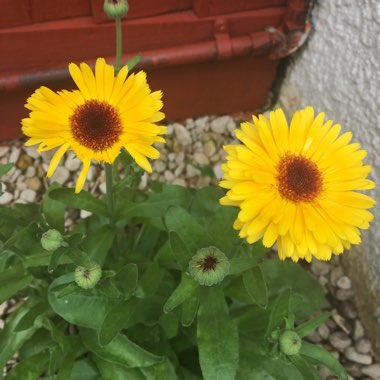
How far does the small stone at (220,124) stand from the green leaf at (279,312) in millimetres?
1170

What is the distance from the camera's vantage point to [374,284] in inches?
71.2

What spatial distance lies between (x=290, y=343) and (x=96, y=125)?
59 centimetres

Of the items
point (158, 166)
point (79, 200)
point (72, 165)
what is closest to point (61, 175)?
point (72, 165)

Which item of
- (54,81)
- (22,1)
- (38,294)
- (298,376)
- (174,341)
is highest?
(22,1)

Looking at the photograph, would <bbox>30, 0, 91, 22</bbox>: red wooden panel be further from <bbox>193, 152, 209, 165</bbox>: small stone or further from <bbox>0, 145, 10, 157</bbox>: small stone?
<bbox>193, 152, 209, 165</bbox>: small stone

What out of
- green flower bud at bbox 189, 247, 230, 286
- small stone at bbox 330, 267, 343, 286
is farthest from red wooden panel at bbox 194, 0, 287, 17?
green flower bud at bbox 189, 247, 230, 286

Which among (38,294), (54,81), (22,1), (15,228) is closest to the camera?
(15,228)

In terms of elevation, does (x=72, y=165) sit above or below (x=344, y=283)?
above

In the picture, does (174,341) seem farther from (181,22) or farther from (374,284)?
(181,22)

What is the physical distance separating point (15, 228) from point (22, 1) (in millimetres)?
746

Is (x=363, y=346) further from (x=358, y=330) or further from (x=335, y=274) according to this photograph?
(x=335, y=274)

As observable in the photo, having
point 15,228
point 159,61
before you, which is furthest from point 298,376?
point 159,61

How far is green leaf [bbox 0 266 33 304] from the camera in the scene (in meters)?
1.30

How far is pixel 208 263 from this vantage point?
1.07 m
